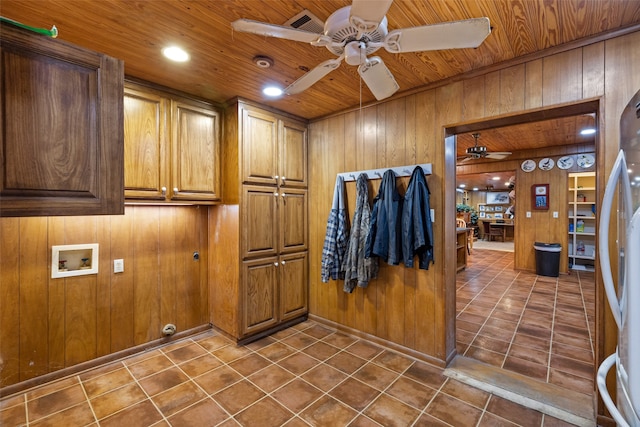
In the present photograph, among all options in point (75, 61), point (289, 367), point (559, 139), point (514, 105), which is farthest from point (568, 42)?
point (559, 139)

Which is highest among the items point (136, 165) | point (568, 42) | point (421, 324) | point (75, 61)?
point (568, 42)

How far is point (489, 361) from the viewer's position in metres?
2.56

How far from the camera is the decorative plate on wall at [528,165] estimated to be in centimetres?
589

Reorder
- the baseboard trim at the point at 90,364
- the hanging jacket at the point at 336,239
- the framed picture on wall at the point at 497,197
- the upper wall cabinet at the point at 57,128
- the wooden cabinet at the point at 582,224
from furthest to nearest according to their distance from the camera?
the framed picture on wall at the point at 497,197, the wooden cabinet at the point at 582,224, the hanging jacket at the point at 336,239, the baseboard trim at the point at 90,364, the upper wall cabinet at the point at 57,128

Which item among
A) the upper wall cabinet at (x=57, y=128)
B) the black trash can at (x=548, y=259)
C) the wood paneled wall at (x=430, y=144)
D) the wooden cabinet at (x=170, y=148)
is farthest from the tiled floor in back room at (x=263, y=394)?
the black trash can at (x=548, y=259)

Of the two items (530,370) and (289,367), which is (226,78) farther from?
(530,370)

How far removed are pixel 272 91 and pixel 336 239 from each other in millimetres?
1574

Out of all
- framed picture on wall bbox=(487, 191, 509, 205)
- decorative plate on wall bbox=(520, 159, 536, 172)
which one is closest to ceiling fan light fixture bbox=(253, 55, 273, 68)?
decorative plate on wall bbox=(520, 159, 536, 172)

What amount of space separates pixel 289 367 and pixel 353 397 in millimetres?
636

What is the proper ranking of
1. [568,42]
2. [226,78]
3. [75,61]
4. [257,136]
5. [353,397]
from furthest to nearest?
[257,136] → [226,78] → [353,397] → [568,42] → [75,61]

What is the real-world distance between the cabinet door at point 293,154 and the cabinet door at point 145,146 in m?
1.13

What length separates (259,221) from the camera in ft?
9.57

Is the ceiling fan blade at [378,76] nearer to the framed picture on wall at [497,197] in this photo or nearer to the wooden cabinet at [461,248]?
the wooden cabinet at [461,248]

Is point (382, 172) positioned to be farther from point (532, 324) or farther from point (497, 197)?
point (497, 197)
